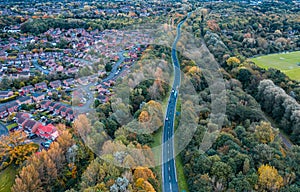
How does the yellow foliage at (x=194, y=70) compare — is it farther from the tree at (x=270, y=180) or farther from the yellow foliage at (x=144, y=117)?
the tree at (x=270, y=180)

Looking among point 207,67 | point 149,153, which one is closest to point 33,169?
point 149,153

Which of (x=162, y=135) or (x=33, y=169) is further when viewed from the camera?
(x=162, y=135)

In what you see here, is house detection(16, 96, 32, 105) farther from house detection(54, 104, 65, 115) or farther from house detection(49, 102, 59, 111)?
house detection(54, 104, 65, 115)

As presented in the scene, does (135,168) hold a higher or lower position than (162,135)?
higher

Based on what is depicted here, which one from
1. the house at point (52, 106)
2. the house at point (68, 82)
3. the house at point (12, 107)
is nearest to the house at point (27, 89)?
the house at point (12, 107)

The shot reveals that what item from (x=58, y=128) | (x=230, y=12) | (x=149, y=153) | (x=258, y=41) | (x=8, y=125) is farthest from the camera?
(x=230, y=12)

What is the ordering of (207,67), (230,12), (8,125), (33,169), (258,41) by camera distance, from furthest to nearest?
(230,12) → (258,41) → (207,67) → (8,125) → (33,169)

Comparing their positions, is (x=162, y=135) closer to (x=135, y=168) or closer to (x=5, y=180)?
(x=135, y=168)

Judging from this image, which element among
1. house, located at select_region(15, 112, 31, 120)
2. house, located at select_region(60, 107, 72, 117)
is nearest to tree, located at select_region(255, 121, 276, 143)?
house, located at select_region(60, 107, 72, 117)
